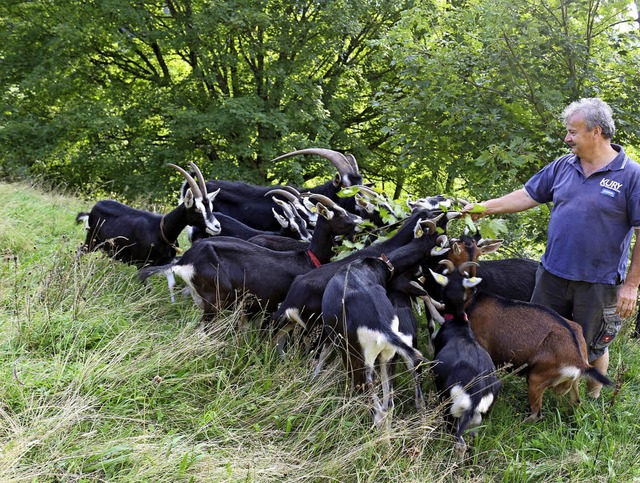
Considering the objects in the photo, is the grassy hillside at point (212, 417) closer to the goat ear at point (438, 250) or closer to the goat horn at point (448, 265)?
the goat horn at point (448, 265)

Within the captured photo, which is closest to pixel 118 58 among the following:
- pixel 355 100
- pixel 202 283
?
pixel 355 100

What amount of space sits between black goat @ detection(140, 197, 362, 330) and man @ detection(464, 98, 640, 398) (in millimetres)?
1915

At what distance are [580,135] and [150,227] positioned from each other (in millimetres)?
4527

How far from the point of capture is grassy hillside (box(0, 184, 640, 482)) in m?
2.92

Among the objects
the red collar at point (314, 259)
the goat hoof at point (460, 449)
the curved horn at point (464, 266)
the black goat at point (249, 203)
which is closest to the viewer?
the goat hoof at point (460, 449)

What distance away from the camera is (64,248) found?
679 centimetres

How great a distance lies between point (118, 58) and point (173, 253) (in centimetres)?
802

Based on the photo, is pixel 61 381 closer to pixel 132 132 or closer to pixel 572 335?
pixel 572 335

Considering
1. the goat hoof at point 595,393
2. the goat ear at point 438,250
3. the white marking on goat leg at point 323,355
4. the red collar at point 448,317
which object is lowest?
the goat hoof at point 595,393

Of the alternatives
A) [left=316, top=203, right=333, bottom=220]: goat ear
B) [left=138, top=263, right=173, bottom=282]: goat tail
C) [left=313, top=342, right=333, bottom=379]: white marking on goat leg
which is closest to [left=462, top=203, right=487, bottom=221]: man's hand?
[left=316, top=203, right=333, bottom=220]: goat ear

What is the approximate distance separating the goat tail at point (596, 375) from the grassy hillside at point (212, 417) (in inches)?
7.3

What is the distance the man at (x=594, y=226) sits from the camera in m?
3.80

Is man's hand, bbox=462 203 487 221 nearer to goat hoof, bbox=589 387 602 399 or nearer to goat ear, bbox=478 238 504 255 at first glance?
goat ear, bbox=478 238 504 255

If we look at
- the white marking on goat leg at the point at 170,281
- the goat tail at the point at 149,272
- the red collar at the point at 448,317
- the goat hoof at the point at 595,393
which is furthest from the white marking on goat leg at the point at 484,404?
the goat tail at the point at 149,272
